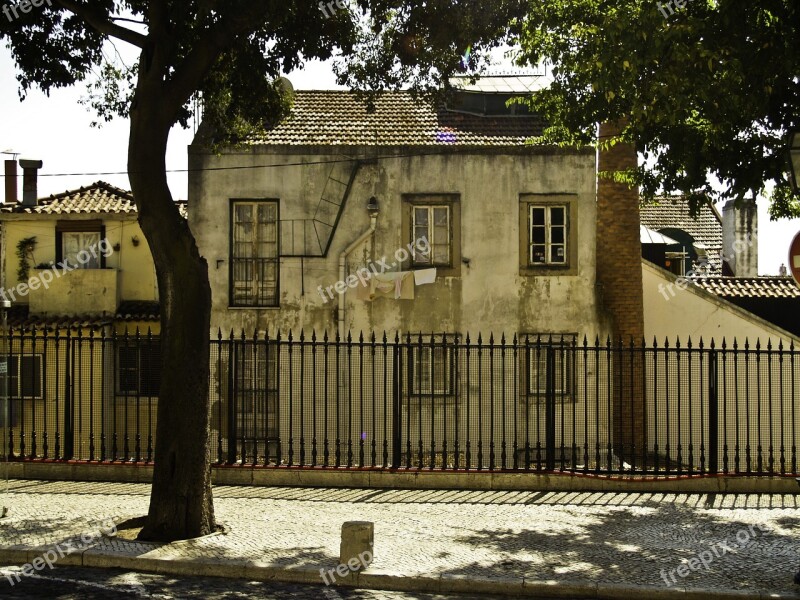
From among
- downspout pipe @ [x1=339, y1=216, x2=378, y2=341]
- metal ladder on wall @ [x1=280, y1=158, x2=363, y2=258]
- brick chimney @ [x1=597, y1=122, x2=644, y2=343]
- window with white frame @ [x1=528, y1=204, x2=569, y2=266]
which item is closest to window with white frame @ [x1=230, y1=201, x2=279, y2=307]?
metal ladder on wall @ [x1=280, y1=158, x2=363, y2=258]

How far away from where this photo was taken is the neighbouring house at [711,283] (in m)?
20.8

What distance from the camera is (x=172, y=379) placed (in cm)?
943

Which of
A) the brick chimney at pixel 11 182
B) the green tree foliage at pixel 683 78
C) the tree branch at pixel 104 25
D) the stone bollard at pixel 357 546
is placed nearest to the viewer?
the stone bollard at pixel 357 546

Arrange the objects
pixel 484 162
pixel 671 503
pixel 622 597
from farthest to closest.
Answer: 1. pixel 484 162
2. pixel 671 503
3. pixel 622 597

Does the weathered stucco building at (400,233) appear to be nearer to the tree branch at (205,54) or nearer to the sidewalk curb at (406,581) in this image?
the tree branch at (205,54)

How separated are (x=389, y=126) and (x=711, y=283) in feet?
35.2

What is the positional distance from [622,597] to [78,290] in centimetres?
1756

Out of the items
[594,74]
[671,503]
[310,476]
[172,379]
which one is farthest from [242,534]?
[594,74]

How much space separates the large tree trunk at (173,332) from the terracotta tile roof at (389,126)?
10.0m

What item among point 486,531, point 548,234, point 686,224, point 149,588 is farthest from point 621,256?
point 686,224

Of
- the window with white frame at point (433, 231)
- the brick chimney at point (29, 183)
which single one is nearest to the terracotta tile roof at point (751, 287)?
the window with white frame at point (433, 231)

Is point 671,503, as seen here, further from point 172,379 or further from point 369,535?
point 172,379

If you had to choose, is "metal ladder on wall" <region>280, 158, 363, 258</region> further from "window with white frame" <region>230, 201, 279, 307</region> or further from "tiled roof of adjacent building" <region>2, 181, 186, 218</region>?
"tiled roof of adjacent building" <region>2, 181, 186, 218</region>

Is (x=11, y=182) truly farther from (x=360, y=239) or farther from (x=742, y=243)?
(x=742, y=243)
